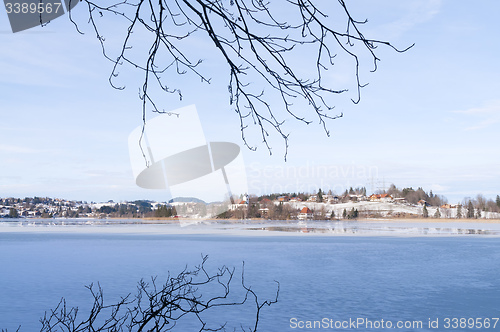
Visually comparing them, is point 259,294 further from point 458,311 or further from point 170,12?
point 170,12

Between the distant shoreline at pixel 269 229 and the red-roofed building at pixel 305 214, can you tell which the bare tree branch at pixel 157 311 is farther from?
the red-roofed building at pixel 305 214

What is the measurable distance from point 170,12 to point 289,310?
26.2ft

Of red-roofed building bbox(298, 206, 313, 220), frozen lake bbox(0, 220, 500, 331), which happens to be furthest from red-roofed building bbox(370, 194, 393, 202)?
frozen lake bbox(0, 220, 500, 331)

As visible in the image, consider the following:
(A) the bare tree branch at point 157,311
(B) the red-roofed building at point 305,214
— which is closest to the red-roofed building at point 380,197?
(B) the red-roofed building at point 305,214

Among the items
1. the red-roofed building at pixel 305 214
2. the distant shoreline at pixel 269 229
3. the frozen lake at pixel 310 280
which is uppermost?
the red-roofed building at pixel 305 214

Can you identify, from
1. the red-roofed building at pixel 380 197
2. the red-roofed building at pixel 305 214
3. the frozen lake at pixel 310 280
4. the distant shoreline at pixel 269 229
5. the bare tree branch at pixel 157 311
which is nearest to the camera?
the bare tree branch at pixel 157 311

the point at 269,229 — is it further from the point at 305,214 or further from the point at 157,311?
the point at 305,214

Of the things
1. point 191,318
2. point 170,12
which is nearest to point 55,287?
point 191,318

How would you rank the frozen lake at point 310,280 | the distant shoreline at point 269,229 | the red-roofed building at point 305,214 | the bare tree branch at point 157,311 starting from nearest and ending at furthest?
the bare tree branch at point 157,311 → the frozen lake at point 310,280 → the distant shoreline at point 269,229 → the red-roofed building at point 305,214

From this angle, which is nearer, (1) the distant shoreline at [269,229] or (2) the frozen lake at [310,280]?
(2) the frozen lake at [310,280]

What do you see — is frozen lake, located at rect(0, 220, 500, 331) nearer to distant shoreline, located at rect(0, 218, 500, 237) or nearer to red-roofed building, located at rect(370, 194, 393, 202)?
distant shoreline, located at rect(0, 218, 500, 237)

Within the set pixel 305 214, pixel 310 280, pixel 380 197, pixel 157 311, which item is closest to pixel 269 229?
pixel 310 280

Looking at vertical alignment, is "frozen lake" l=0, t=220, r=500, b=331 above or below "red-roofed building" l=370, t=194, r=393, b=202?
below

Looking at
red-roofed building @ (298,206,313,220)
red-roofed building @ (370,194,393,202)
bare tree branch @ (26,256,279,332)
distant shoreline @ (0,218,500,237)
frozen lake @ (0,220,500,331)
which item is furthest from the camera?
red-roofed building @ (370,194,393,202)
